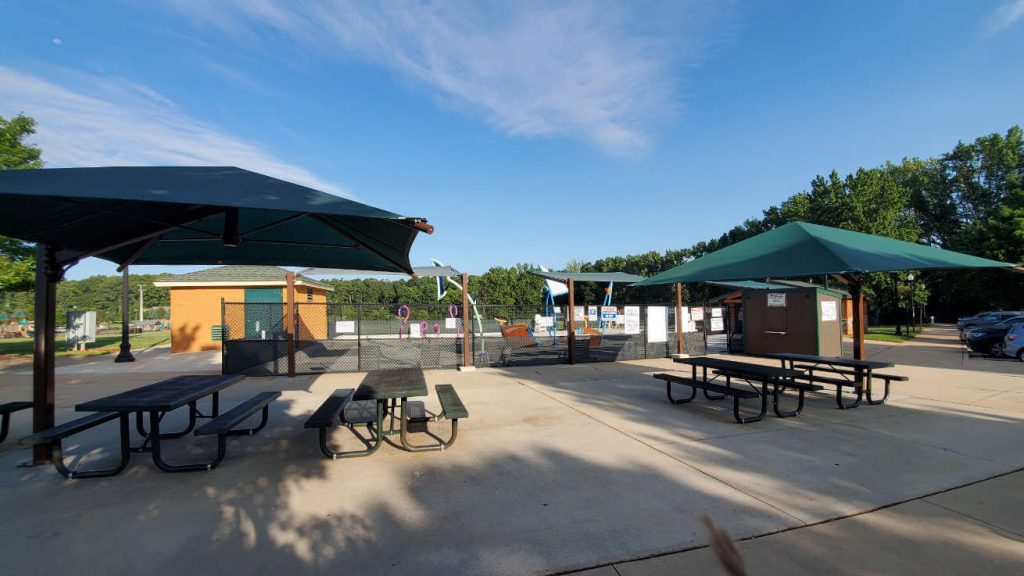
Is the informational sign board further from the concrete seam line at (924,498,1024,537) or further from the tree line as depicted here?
the concrete seam line at (924,498,1024,537)

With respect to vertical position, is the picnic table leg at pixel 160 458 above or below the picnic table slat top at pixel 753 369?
below

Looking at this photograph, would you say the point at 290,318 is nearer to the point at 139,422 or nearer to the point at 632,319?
the point at 139,422

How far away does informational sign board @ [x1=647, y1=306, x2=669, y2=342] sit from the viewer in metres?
13.9

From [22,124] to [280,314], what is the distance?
11020 millimetres

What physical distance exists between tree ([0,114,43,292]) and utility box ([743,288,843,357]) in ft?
76.4

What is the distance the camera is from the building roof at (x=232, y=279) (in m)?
18.4

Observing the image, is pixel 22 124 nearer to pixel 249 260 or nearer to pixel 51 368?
pixel 249 260

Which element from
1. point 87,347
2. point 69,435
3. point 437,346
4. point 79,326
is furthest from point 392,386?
point 87,347

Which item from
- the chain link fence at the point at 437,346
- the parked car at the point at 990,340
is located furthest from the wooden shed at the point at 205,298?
the parked car at the point at 990,340

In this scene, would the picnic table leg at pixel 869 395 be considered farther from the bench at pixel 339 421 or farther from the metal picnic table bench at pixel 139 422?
the metal picnic table bench at pixel 139 422

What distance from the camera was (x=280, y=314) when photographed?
Result: 17.6 meters

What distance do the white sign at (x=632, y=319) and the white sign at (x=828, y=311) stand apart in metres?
5.16

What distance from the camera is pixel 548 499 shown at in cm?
396

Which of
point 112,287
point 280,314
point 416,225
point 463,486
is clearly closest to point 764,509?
point 463,486
